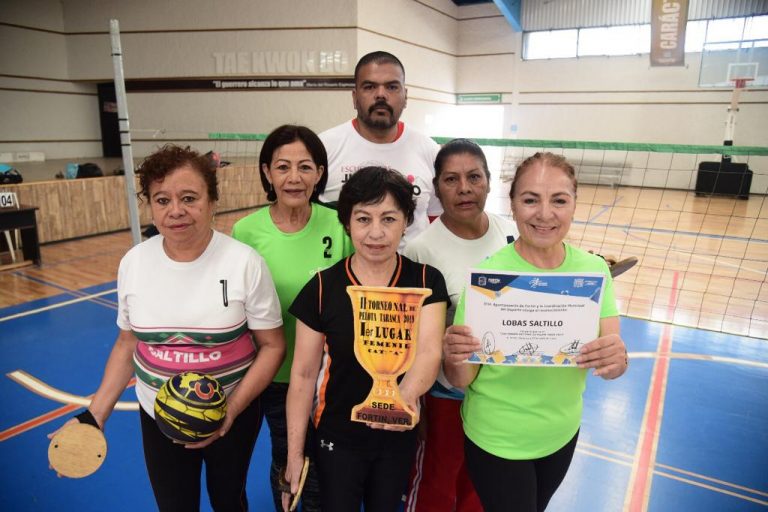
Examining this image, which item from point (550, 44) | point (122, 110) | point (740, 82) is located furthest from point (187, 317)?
point (550, 44)

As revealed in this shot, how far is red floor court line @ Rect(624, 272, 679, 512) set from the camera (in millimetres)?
3012

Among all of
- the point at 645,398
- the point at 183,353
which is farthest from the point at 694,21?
the point at 183,353

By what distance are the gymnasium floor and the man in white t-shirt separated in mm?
2019

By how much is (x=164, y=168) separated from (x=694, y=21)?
Answer: 19620 millimetres

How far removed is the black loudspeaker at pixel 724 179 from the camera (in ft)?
47.5

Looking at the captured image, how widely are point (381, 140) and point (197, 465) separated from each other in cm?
193

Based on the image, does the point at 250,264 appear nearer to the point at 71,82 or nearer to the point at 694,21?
the point at 71,82

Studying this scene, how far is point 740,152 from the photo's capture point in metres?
4.24

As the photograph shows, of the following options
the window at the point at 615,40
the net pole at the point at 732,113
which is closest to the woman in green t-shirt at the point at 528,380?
the net pole at the point at 732,113

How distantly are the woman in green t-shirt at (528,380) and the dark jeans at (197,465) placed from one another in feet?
3.06

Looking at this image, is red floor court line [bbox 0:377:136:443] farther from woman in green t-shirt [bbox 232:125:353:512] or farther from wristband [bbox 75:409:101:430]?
woman in green t-shirt [bbox 232:125:353:512]

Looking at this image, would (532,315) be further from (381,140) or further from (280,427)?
(381,140)

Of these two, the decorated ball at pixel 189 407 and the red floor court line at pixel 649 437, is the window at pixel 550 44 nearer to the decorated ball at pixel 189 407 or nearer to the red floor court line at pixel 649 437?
the red floor court line at pixel 649 437

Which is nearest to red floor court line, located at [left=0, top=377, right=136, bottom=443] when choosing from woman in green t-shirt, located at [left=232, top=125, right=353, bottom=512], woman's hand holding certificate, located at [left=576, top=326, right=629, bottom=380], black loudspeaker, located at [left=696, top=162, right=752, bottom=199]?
woman in green t-shirt, located at [left=232, top=125, right=353, bottom=512]
